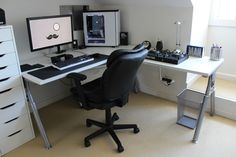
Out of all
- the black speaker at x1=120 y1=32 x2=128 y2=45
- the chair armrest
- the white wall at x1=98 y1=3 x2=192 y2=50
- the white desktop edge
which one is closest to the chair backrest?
the chair armrest

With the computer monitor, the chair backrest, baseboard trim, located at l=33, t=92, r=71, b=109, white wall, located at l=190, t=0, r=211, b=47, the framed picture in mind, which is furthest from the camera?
baseboard trim, located at l=33, t=92, r=71, b=109

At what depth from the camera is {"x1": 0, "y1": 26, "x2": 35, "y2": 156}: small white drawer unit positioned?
5.89 feet

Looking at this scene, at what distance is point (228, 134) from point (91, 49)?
1.90 meters

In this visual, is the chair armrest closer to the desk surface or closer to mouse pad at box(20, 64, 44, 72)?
the desk surface

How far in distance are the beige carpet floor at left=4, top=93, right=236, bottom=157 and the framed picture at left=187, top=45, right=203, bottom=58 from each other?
2.42ft

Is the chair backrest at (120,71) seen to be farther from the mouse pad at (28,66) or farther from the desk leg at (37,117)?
the mouse pad at (28,66)

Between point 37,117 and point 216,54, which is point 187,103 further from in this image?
point 37,117

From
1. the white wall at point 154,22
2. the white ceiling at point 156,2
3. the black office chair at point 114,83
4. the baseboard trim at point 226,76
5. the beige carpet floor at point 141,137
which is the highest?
the white ceiling at point 156,2

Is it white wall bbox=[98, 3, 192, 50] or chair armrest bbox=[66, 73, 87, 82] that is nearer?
chair armrest bbox=[66, 73, 87, 82]

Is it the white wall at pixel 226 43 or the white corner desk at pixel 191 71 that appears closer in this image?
the white corner desk at pixel 191 71

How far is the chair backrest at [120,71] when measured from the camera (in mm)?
1647

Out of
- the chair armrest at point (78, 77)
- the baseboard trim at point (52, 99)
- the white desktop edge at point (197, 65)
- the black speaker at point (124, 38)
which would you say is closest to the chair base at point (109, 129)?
the chair armrest at point (78, 77)

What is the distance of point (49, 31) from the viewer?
238cm

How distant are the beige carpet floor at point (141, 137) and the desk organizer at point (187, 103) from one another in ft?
0.30
